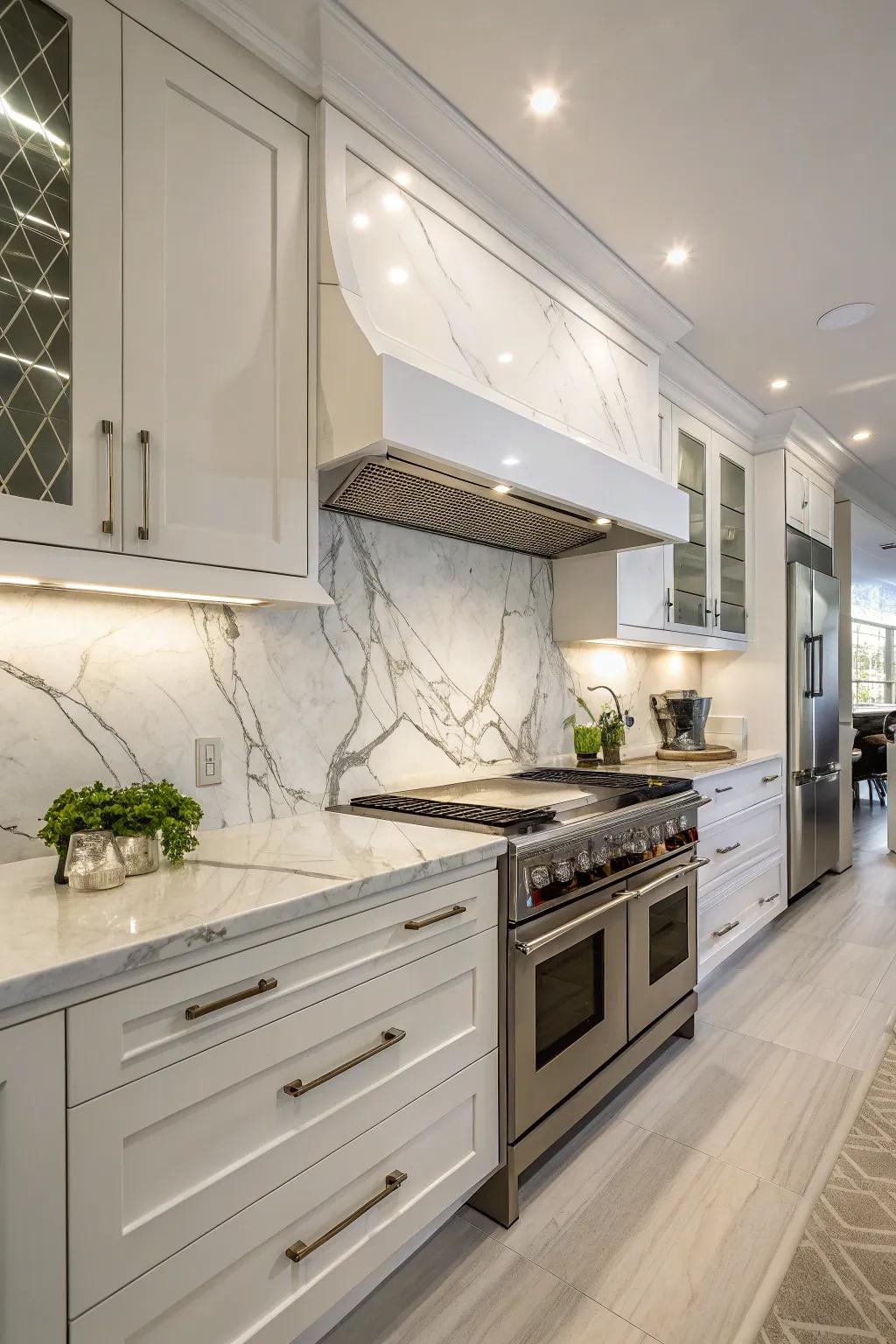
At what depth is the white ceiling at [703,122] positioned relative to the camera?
1593mm

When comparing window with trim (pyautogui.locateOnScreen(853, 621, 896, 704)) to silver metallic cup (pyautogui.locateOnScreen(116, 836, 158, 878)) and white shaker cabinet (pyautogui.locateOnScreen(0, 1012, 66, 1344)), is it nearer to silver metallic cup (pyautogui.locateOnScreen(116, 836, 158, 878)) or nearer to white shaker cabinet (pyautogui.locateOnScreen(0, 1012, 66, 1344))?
silver metallic cup (pyautogui.locateOnScreen(116, 836, 158, 878))

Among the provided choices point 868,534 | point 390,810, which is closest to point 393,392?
point 390,810

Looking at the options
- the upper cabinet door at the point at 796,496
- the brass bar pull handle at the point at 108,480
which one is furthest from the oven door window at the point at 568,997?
the upper cabinet door at the point at 796,496

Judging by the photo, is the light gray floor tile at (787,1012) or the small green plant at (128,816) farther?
the light gray floor tile at (787,1012)

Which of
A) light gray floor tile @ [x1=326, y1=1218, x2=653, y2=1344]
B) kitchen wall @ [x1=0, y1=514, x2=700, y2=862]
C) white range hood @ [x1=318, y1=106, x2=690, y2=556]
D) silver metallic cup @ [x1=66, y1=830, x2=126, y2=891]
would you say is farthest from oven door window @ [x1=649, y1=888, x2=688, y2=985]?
silver metallic cup @ [x1=66, y1=830, x2=126, y2=891]

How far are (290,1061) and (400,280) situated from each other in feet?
5.70

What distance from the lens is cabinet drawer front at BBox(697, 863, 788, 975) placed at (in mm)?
2826

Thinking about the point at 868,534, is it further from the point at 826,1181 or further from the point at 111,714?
the point at 111,714

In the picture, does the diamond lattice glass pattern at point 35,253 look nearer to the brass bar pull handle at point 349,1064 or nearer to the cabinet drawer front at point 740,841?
the brass bar pull handle at point 349,1064

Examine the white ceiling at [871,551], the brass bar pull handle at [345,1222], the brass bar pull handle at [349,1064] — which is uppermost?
the white ceiling at [871,551]

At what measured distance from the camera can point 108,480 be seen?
1.26m

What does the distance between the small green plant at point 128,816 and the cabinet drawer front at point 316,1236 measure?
23.5 inches

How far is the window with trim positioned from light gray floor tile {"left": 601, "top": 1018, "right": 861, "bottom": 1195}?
685 centimetres

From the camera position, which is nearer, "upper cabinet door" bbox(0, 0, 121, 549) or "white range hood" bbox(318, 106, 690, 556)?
"upper cabinet door" bbox(0, 0, 121, 549)
